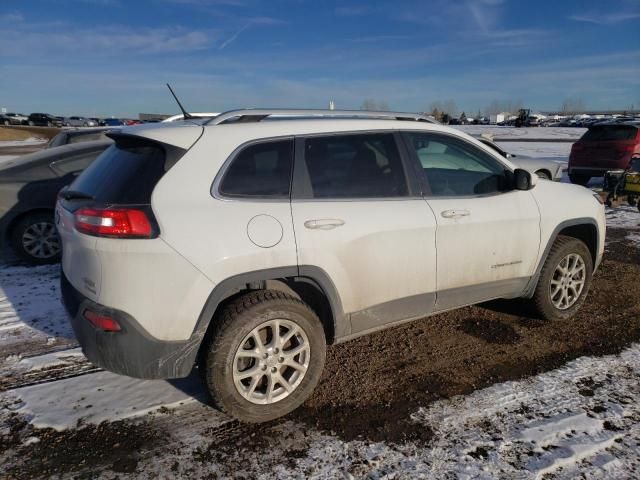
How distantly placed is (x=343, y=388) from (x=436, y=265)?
42.6 inches

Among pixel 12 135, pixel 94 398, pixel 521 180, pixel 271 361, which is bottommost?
pixel 94 398

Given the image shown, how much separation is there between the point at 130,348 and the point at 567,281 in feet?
12.0

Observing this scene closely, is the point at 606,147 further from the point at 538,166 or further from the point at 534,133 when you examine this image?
the point at 534,133

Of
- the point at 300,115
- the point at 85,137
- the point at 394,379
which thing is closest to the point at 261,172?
the point at 300,115

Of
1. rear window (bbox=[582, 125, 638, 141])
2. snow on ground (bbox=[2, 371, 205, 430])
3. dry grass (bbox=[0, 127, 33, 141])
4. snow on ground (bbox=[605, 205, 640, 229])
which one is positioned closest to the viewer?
snow on ground (bbox=[2, 371, 205, 430])

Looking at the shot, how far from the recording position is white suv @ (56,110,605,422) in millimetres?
2512

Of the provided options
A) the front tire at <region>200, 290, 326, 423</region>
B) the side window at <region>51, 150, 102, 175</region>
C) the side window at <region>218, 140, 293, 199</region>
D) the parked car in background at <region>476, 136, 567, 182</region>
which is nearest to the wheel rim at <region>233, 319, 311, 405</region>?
the front tire at <region>200, 290, 326, 423</region>

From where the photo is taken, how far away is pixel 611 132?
12031mm

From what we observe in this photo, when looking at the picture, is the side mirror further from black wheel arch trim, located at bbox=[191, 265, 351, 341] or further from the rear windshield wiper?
the rear windshield wiper

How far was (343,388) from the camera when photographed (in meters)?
3.24

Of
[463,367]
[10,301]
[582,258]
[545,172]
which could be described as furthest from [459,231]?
[545,172]

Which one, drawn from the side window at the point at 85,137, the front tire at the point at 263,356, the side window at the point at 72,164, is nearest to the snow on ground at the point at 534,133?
the side window at the point at 85,137

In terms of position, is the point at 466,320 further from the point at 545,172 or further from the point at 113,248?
the point at 545,172

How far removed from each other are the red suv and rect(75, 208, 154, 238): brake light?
39.4 feet
